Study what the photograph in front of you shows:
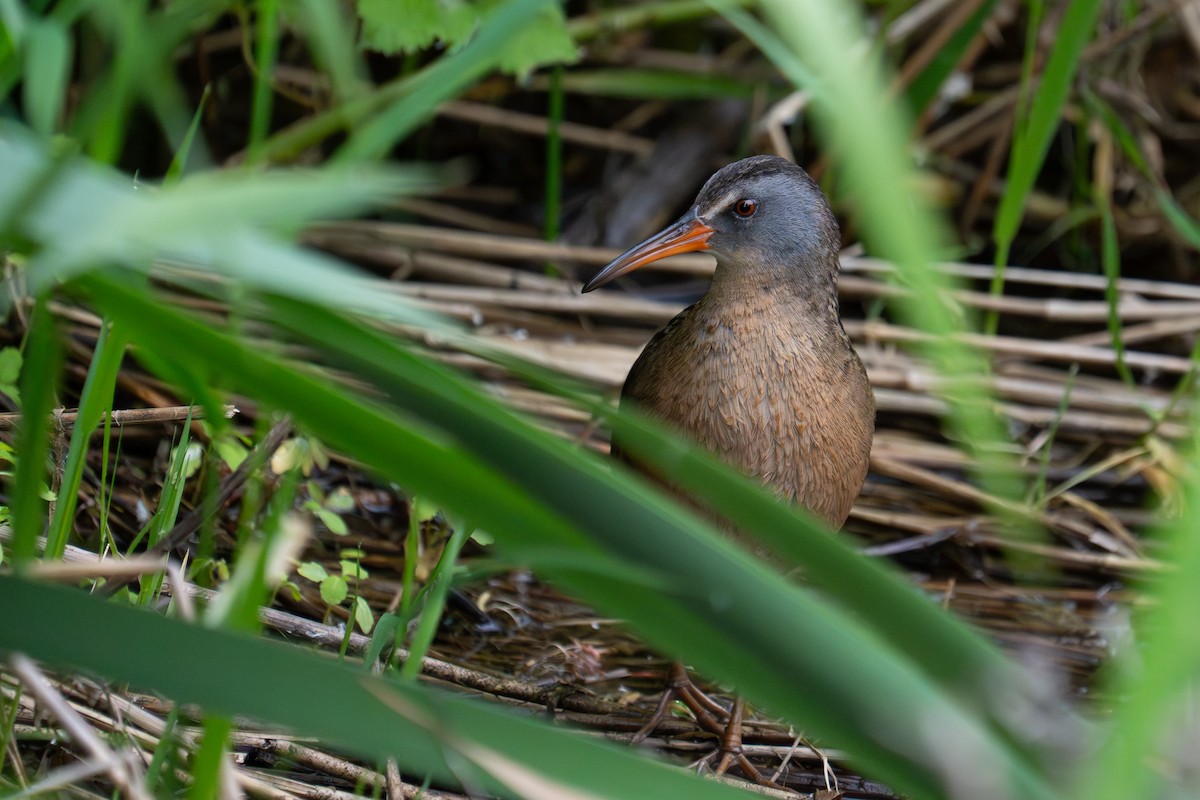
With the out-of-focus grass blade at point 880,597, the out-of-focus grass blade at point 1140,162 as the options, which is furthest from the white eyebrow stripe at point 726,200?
the out-of-focus grass blade at point 880,597

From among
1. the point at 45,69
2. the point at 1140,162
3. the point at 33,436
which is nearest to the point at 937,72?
the point at 1140,162

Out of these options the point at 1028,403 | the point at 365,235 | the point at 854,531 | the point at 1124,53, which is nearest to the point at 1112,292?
the point at 1028,403

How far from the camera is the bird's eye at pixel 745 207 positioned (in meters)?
3.14

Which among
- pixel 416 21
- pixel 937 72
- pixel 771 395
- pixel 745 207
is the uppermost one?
pixel 937 72

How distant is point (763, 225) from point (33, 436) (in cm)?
202

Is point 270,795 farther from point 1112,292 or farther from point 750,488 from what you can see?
point 1112,292

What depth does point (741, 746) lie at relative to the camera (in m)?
2.81

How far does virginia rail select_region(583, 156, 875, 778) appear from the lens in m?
2.89

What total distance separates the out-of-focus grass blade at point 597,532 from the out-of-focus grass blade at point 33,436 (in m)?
0.13

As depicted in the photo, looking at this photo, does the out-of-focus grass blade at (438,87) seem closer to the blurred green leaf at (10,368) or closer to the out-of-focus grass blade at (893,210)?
the out-of-focus grass blade at (893,210)

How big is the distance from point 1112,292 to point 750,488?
2688mm

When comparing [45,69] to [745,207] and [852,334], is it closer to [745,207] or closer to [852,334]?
[745,207]

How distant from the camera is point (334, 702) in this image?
1182 mm

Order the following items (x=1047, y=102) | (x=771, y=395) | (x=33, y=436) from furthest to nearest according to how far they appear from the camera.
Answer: (x=771, y=395) < (x=1047, y=102) < (x=33, y=436)
